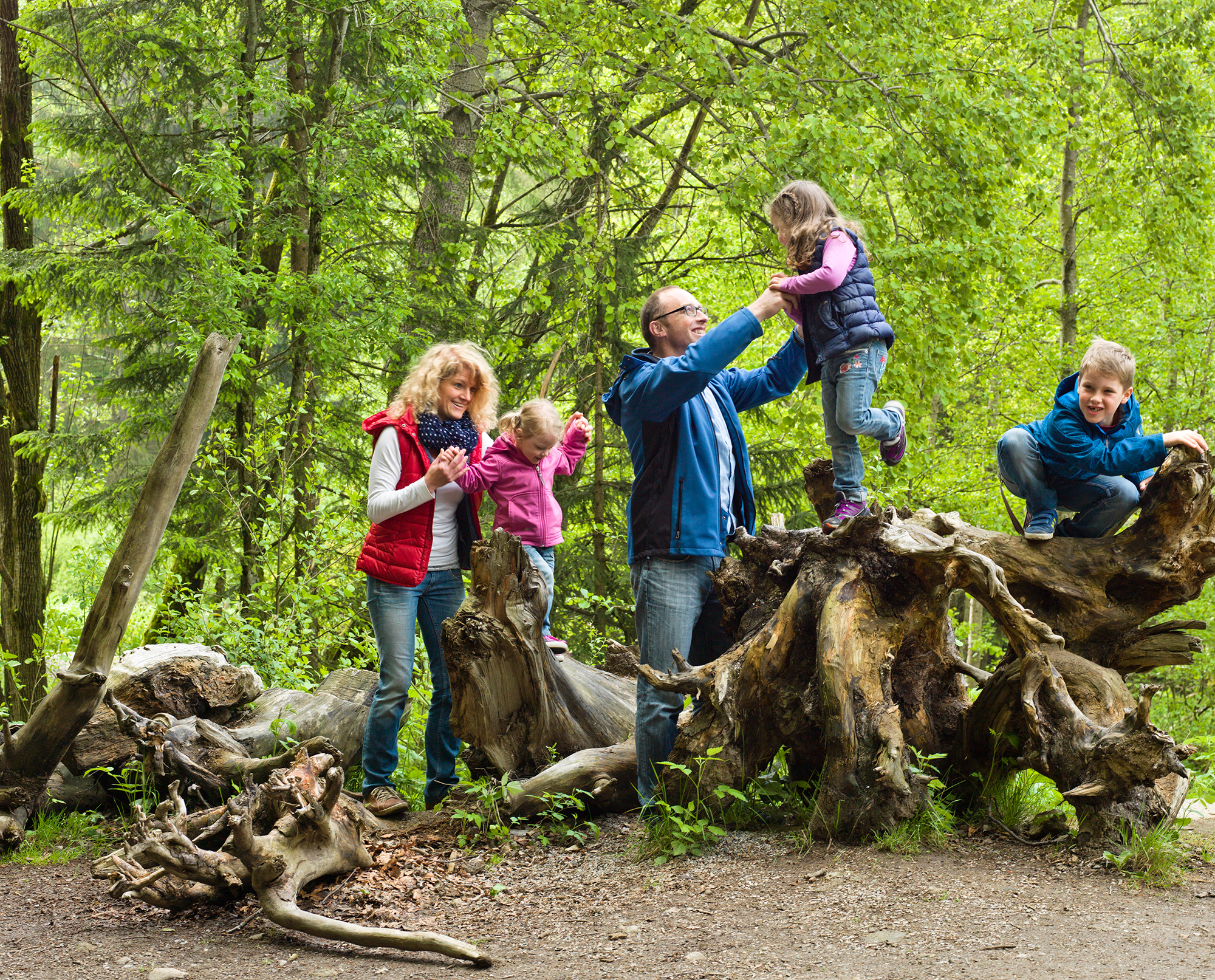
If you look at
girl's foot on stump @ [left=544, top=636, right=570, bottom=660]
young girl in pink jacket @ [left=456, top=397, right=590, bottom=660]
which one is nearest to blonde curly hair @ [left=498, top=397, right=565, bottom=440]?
young girl in pink jacket @ [left=456, top=397, right=590, bottom=660]

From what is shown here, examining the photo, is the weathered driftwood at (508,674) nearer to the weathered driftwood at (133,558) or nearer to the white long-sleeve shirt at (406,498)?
the white long-sleeve shirt at (406,498)

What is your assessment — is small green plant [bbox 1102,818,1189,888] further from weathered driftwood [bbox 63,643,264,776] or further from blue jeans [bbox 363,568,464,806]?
weathered driftwood [bbox 63,643,264,776]

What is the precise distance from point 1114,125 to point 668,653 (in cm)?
1132

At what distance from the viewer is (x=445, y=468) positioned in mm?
4340

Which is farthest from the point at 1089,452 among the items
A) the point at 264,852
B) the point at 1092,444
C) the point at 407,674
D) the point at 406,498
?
the point at 264,852

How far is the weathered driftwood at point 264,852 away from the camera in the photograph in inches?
136

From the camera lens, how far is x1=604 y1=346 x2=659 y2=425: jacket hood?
3953mm

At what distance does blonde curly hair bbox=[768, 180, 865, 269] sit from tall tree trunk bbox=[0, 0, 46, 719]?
876 cm

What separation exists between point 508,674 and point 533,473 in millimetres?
1079

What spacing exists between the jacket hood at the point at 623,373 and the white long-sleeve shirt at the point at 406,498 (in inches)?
35.9

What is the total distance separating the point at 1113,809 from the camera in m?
3.39

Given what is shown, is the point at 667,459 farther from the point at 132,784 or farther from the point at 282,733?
the point at 132,784

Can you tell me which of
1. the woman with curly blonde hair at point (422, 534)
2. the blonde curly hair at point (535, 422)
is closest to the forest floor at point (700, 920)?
the woman with curly blonde hair at point (422, 534)

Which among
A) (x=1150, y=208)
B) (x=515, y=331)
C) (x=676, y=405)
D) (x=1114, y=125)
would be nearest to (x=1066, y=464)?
(x=676, y=405)
